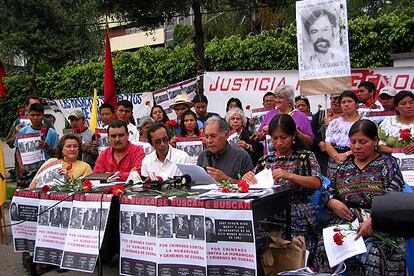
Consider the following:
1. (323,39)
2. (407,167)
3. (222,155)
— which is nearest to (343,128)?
(407,167)

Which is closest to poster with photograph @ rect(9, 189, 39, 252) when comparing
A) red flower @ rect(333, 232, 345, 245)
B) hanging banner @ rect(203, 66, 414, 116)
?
red flower @ rect(333, 232, 345, 245)

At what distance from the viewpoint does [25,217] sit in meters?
5.06

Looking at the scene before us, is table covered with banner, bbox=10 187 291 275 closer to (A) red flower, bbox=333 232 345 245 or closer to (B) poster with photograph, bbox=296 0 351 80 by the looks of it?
(A) red flower, bbox=333 232 345 245

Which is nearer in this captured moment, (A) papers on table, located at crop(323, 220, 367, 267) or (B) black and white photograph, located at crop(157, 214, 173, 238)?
(A) papers on table, located at crop(323, 220, 367, 267)

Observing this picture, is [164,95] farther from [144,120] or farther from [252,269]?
[252,269]

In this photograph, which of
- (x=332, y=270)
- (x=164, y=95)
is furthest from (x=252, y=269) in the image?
(x=164, y=95)

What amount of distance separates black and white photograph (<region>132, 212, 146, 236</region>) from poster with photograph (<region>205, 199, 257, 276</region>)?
0.61 metres

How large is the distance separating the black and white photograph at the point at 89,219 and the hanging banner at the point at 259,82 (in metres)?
6.22

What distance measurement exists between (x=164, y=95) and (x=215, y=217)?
8191 millimetres

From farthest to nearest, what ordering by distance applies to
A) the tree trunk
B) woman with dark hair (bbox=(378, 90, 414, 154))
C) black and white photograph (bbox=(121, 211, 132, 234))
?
the tree trunk
woman with dark hair (bbox=(378, 90, 414, 154))
black and white photograph (bbox=(121, 211, 132, 234))

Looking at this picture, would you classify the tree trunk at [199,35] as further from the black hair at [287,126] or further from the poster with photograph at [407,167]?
the black hair at [287,126]

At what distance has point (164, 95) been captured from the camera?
11695mm

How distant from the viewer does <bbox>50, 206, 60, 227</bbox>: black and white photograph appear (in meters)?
4.71

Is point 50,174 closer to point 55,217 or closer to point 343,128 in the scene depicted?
point 55,217
